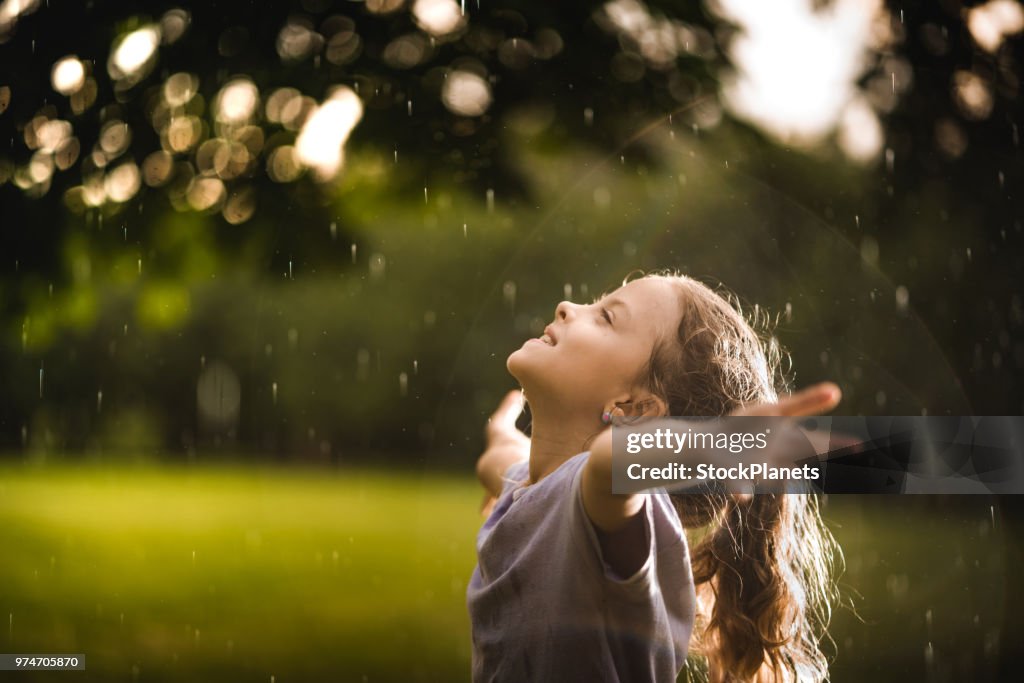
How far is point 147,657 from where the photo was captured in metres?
4.81

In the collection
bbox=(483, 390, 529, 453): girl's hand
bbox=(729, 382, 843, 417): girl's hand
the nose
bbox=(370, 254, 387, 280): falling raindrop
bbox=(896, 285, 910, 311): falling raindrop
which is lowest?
bbox=(729, 382, 843, 417): girl's hand

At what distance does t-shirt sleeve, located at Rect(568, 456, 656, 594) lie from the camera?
1.21 metres

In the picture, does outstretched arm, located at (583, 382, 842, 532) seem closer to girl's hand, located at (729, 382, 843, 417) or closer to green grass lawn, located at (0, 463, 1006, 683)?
girl's hand, located at (729, 382, 843, 417)

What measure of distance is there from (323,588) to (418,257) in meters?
7.94

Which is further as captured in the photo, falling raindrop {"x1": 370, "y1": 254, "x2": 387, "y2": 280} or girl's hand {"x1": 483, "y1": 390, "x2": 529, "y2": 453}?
falling raindrop {"x1": 370, "y1": 254, "x2": 387, "y2": 280}

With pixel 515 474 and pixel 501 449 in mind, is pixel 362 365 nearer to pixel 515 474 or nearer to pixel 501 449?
pixel 501 449

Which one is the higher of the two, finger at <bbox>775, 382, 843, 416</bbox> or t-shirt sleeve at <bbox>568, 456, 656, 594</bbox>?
finger at <bbox>775, 382, 843, 416</bbox>

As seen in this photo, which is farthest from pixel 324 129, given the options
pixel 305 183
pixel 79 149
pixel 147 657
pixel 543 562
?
pixel 147 657

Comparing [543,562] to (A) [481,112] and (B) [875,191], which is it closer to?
(A) [481,112]

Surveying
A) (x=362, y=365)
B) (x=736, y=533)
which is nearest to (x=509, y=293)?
(x=362, y=365)

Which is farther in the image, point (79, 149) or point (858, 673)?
point (858, 673)

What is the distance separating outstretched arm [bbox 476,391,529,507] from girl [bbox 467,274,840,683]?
15cm

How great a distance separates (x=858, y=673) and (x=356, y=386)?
13710 mm

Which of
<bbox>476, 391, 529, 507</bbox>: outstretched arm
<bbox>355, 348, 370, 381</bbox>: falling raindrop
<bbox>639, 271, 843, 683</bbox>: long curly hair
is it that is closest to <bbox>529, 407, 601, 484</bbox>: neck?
<bbox>639, 271, 843, 683</bbox>: long curly hair
